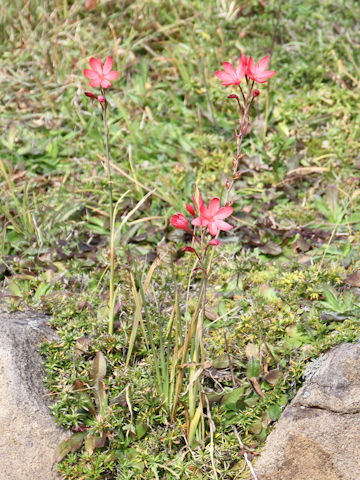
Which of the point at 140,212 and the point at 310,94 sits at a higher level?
the point at 310,94

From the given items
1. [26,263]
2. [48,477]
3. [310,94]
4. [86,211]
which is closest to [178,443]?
[48,477]

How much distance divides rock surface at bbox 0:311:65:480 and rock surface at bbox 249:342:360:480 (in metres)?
0.93

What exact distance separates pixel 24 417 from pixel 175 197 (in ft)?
5.21

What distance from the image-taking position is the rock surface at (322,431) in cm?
241

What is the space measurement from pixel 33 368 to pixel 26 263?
2.62ft

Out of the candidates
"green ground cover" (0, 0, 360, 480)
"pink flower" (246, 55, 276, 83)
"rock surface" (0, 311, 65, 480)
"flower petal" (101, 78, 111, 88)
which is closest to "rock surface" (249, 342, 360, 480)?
"green ground cover" (0, 0, 360, 480)

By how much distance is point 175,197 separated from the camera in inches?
140

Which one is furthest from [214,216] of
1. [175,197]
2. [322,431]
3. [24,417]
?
[175,197]

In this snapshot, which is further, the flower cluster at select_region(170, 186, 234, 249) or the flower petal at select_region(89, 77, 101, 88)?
the flower petal at select_region(89, 77, 101, 88)

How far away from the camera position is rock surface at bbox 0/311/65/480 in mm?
2496

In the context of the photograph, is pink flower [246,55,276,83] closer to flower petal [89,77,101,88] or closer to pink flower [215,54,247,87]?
pink flower [215,54,247,87]

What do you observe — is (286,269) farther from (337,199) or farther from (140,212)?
(140,212)

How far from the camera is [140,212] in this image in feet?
12.1

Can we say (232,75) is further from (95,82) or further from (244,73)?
(95,82)
